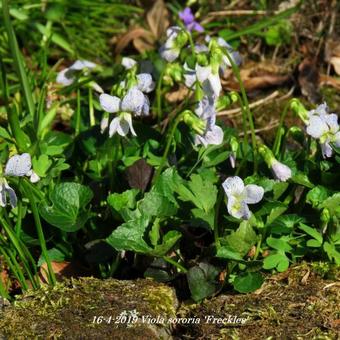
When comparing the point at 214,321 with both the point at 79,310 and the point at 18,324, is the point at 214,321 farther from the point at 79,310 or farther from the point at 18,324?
the point at 18,324

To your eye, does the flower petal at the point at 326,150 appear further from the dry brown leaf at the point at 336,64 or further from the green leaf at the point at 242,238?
the dry brown leaf at the point at 336,64

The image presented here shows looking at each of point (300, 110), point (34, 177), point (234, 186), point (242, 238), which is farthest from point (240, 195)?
point (34, 177)

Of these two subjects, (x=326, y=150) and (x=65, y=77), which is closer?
(x=326, y=150)

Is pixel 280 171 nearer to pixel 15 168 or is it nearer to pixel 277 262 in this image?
pixel 277 262

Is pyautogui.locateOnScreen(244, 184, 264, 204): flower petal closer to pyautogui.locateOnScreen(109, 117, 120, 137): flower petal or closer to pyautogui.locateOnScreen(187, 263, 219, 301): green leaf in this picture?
pyautogui.locateOnScreen(187, 263, 219, 301): green leaf

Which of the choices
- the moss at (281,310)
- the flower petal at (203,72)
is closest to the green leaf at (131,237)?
the moss at (281,310)
